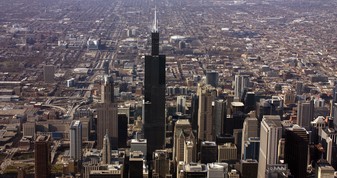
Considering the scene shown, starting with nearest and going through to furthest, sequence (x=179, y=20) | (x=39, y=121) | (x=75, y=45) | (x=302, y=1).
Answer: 1. (x=39, y=121)
2. (x=75, y=45)
3. (x=179, y=20)
4. (x=302, y=1)

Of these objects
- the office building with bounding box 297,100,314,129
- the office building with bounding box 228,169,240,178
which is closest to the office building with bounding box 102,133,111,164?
the office building with bounding box 228,169,240,178

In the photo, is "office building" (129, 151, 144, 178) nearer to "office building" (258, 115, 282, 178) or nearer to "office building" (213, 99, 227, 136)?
"office building" (258, 115, 282, 178)

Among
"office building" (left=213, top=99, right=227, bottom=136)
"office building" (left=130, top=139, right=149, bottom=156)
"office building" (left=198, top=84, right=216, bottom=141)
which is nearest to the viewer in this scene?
"office building" (left=130, top=139, right=149, bottom=156)

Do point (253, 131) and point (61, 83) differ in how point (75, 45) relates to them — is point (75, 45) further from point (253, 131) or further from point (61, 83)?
point (253, 131)

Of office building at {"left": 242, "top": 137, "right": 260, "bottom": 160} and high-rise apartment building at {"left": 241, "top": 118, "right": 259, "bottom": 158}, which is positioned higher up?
high-rise apartment building at {"left": 241, "top": 118, "right": 259, "bottom": 158}

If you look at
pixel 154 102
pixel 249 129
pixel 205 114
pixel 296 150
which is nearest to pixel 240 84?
pixel 205 114

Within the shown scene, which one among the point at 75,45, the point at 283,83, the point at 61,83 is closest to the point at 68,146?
the point at 61,83

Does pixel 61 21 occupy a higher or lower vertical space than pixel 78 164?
higher
